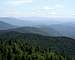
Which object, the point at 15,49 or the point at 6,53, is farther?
the point at 15,49

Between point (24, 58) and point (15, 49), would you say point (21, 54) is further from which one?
point (15, 49)

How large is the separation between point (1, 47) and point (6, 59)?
88.9ft

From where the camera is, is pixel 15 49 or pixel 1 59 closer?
pixel 1 59

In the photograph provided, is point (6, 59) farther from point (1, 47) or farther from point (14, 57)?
point (1, 47)

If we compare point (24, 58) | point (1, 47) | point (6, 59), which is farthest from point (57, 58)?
point (1, 47)

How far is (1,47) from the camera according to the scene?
14500cm

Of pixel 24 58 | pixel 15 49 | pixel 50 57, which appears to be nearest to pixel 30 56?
pixel 24 58

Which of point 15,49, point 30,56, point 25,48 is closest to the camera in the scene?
point 30,56

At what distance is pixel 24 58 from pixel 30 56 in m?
3.96

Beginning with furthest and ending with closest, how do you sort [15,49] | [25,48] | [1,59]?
1. [25,48]
2. [15,49]
3. [1,59]

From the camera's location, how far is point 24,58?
4833 inches

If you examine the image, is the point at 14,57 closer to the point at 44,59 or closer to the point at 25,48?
the point at 44,59

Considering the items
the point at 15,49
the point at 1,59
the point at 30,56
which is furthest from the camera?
the point at 15,49

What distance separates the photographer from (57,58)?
417 feet
